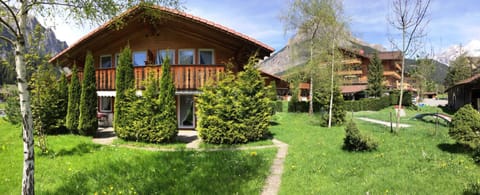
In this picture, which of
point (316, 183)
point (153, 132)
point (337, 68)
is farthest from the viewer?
point (337, 68)

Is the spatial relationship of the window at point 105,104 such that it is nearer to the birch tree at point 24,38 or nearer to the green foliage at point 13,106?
the green foliage at point 13,106

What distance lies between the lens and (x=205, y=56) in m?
14.8

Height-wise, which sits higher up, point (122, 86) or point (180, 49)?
point (180, 49)

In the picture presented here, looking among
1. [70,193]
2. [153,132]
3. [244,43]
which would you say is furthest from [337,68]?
[70,193]

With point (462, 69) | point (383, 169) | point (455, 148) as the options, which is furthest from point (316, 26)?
point (462, 69)

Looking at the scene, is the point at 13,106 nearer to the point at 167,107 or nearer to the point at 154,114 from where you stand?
the point at 154,114

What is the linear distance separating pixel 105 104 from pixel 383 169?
54.2 ft

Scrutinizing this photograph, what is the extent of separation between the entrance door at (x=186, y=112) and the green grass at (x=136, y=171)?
224 inches

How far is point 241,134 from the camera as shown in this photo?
1023 cm

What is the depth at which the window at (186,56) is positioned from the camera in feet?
48.6

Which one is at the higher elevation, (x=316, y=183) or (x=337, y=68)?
(x=337, y=68)

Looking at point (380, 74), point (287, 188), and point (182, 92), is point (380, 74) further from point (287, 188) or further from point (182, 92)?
point (287, 188)

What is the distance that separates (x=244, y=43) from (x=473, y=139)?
31.1 ft

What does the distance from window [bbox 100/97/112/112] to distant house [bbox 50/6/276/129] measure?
1.05m
